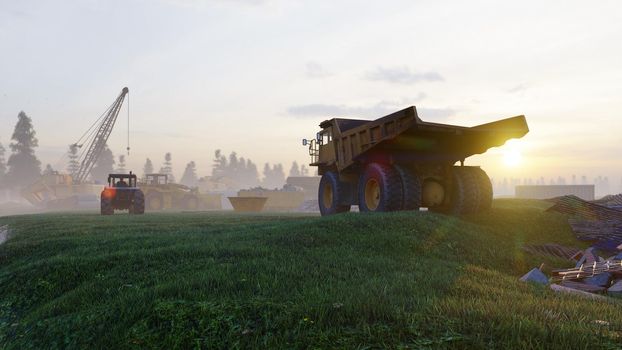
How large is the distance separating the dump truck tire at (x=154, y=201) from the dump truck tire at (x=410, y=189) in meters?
32.8

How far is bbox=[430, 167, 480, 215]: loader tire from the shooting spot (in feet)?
35.0

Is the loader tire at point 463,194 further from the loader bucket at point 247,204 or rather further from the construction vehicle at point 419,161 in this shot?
the loader bucket at point 247,204

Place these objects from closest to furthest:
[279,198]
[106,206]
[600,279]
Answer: [600,279], [106,206], [279,198]

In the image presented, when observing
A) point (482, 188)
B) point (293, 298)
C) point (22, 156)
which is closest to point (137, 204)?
point (482, 188)

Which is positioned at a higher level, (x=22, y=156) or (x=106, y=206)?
(x=22, y=156)

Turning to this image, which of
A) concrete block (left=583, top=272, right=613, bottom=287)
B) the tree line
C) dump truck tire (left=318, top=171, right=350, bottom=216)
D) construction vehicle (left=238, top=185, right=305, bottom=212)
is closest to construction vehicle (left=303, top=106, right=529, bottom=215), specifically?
dump truck tire (left=318, top=171, right=350, bottom=216)

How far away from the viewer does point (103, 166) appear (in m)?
108

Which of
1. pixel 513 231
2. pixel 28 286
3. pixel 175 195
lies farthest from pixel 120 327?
pixel 175 195

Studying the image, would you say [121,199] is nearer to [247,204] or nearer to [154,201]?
[247,204]

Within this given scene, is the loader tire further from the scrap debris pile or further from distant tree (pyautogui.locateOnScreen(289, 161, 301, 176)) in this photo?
distant tree (pyautogui.locateOnScreen(289, 161, 301, 176))

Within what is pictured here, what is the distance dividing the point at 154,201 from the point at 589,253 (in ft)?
121

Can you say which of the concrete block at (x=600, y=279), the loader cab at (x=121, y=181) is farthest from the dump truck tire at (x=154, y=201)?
the concrete block at (x=600, y=279)

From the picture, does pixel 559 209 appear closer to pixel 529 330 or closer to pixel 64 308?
pixel 529 330

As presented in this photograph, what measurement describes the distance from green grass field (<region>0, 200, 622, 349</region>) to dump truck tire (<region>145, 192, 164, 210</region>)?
3160cm
